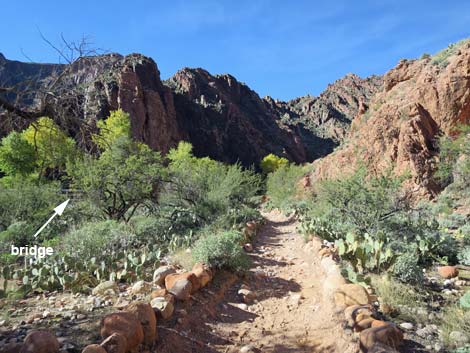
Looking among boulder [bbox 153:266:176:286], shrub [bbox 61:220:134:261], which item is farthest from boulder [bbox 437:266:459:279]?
shrub [bbox 61:220:134:261]

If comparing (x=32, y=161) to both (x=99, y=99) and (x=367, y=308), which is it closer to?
(x=99, y=99)

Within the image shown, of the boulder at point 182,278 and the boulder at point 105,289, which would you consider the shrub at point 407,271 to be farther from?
the boulder at point 105,289

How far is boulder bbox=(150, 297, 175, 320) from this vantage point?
12.9 feet

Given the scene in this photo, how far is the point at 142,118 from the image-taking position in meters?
52.6

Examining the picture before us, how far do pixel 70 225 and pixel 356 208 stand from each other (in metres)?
9.13

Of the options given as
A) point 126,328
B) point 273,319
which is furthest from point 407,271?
point 126,328

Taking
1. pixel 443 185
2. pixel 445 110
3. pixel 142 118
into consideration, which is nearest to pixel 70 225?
pixel 443 185

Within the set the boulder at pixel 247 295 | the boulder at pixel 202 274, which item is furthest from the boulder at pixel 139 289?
the boulder at pixel 247 295

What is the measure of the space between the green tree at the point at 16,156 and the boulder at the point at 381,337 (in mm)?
28933

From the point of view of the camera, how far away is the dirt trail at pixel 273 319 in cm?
376

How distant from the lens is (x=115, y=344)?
2.90m

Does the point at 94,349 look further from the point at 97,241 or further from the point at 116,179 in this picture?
the point at 116,179

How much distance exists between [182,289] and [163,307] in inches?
24.9

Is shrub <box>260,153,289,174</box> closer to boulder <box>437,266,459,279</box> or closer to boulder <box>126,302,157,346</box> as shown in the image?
boulder <box>437,266,459,279</box>
